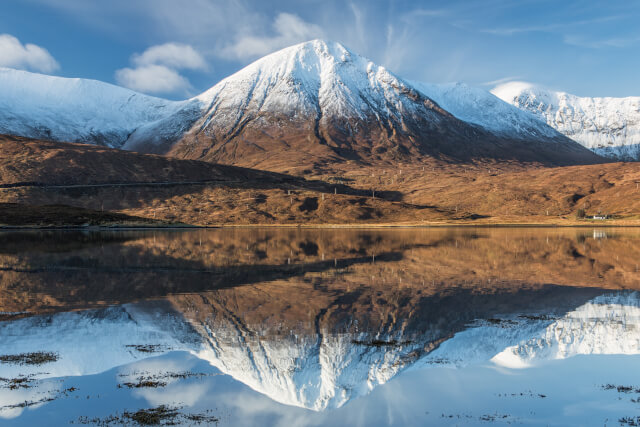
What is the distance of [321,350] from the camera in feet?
68.5

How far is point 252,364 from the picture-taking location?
63.3 ft

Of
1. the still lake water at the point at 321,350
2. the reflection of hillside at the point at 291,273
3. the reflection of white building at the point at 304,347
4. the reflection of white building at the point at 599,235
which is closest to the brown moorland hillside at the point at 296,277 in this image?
the reflection of hillside at the point at 291,273

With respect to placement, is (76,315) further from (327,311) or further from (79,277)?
(79,277)

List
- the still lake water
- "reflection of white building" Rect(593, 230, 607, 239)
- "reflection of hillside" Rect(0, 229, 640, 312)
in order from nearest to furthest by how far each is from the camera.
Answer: the still lake water
"reflection of hillside" Rect(0, 229, 640, 312)
"reflection of white building" Rect(593, 230, 607, 239)

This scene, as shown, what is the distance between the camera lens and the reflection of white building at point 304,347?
703 inches

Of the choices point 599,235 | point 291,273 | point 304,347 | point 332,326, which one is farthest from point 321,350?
point 599,235

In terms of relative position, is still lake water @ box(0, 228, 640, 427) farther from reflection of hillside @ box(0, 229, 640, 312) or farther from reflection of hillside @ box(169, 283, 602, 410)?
reflection of hillside @ box(0, 229, 640, 312)

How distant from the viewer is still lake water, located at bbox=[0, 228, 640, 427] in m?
15.5

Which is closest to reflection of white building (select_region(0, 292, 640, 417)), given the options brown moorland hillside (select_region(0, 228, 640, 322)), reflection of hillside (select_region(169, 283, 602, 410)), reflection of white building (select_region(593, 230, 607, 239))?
reflection of hillside (select_region(169, 283, 602, 410))

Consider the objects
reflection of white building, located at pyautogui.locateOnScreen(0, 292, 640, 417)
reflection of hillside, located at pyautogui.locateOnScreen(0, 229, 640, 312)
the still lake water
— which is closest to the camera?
the still lake water

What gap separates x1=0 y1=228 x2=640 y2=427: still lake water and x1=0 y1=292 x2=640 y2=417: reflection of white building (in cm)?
9

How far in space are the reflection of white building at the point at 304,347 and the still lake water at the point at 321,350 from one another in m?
0.09

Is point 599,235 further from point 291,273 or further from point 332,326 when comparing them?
point 332,326

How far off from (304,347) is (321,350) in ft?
2.58
